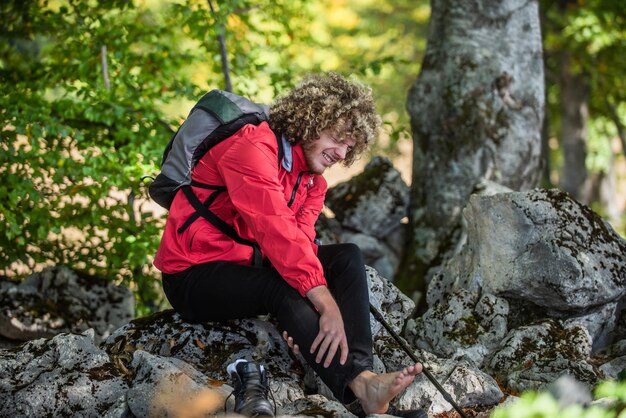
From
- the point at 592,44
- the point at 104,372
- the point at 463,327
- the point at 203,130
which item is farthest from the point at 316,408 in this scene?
the point at 592,44

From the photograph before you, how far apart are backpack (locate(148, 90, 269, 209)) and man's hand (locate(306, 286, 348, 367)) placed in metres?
0.99

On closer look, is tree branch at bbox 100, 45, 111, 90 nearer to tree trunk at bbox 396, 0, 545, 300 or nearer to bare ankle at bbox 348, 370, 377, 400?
tree trunk at bbox 396, 0, 545, 300

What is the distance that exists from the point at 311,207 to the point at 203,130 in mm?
814

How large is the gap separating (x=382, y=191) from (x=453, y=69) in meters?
1.41

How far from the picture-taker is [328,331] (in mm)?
3670

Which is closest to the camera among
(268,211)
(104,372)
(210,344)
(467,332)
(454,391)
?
(268,211)

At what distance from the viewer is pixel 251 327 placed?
14.6 ft

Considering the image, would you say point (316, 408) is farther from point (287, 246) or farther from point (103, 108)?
point (103, 108)

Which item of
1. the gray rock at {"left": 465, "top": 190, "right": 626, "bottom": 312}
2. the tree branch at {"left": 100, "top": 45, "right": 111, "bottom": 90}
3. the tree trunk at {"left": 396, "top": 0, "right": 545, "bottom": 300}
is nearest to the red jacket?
the gray rock at {"left": 465, "top": 190, "right": 626, "bottom": 312}

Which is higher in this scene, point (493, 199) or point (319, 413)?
point (493, 199)

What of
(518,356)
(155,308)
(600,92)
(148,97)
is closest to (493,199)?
(518,356)

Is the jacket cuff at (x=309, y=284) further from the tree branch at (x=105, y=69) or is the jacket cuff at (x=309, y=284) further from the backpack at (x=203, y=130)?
the tree branch at (x=105, y=69)

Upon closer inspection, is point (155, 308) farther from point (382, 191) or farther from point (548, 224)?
point (548, 224)

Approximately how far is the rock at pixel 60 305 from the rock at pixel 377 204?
2426 millimetres
